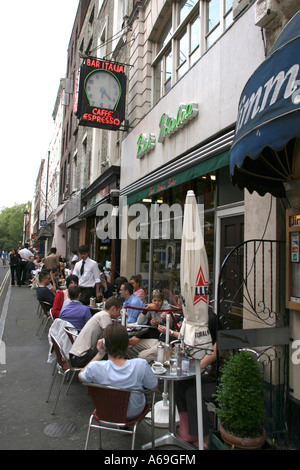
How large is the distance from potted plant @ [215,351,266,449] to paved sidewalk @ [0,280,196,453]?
102 cm

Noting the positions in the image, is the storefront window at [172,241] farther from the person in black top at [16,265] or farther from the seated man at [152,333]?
the person in black top at [16,265]

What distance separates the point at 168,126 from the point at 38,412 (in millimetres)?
6036

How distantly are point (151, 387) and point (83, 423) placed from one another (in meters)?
1.44

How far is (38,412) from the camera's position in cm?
414

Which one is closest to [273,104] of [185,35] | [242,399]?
[242,399]

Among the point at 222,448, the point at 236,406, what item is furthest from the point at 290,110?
the point at 222,448

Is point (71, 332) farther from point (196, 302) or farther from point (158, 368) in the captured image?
point (196, 302)

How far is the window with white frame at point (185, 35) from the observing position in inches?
251

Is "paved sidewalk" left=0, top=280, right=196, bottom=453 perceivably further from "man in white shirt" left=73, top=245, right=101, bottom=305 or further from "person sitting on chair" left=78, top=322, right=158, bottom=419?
"man in white shirt" left=73, top=245, right=101, bottom=305

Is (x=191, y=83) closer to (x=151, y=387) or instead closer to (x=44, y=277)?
(x=44, y=277)

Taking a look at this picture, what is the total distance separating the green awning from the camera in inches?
200

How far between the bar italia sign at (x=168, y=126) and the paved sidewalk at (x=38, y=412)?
495 cm

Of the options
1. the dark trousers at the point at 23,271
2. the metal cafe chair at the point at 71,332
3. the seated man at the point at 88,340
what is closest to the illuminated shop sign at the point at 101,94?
the metal cafe chair at the point at 71,332

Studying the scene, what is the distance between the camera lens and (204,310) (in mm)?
3256
